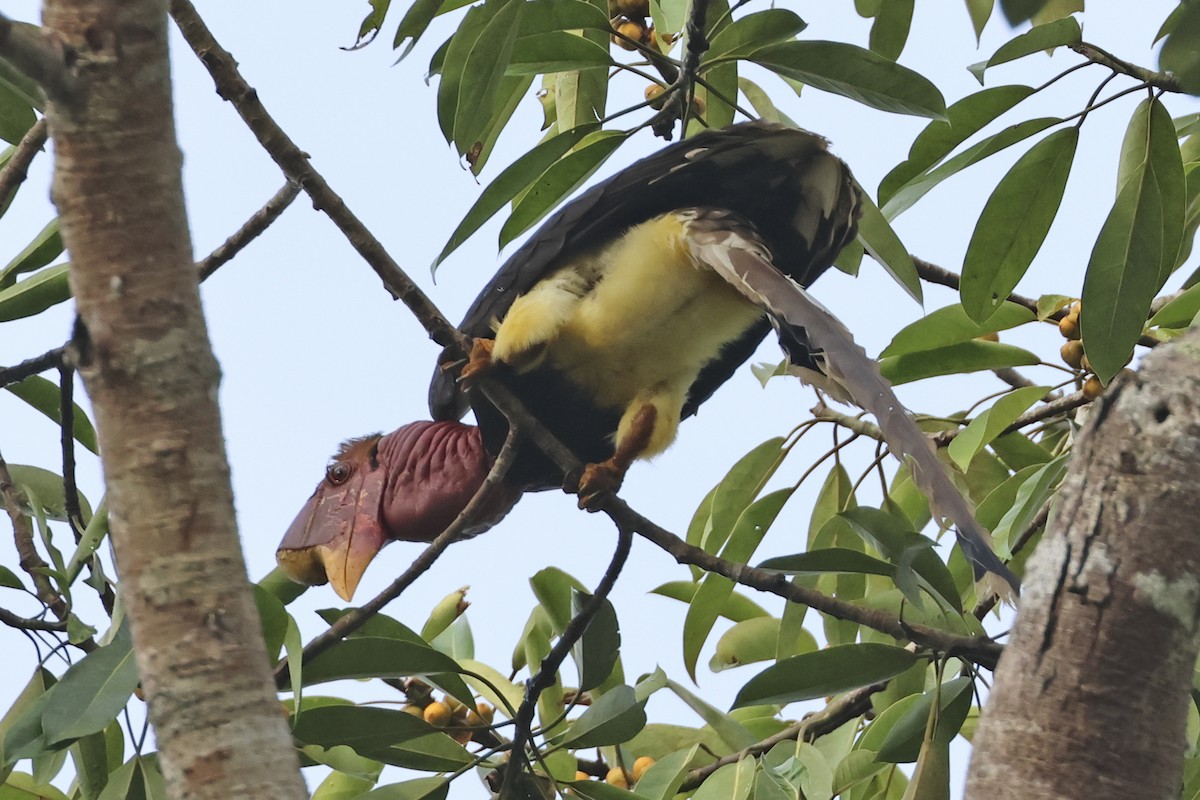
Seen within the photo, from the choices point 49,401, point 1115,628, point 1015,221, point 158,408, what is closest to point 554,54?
point 1015,221

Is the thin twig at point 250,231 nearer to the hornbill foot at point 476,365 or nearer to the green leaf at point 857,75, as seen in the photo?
the hornbill foot at point 476,365

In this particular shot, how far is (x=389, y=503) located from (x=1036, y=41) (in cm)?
171

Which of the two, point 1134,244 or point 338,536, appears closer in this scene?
point 1134,244

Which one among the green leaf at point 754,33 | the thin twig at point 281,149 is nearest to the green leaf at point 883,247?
the green leaf at point 754,33

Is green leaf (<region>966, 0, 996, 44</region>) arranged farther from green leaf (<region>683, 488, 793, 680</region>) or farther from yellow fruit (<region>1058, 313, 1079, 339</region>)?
green leaf (<region>683, 488, 793, 680</region>)

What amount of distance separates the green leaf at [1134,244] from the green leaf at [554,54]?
0.98 metres

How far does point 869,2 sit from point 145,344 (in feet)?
6.88

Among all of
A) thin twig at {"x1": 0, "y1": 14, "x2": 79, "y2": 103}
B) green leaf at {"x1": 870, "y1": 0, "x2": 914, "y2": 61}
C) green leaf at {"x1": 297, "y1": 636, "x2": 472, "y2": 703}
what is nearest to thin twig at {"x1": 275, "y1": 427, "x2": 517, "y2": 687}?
green leaf at {"x1": 297, "y1": 636, "x2": 472, "y2": 703}

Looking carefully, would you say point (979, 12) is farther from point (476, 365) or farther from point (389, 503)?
point (389, 503)

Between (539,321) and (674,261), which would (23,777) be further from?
(674,261)

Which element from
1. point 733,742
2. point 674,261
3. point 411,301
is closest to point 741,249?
point 674,261

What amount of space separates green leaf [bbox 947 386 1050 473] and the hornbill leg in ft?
2.04

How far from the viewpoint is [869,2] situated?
2855mm

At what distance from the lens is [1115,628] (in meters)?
1.14
